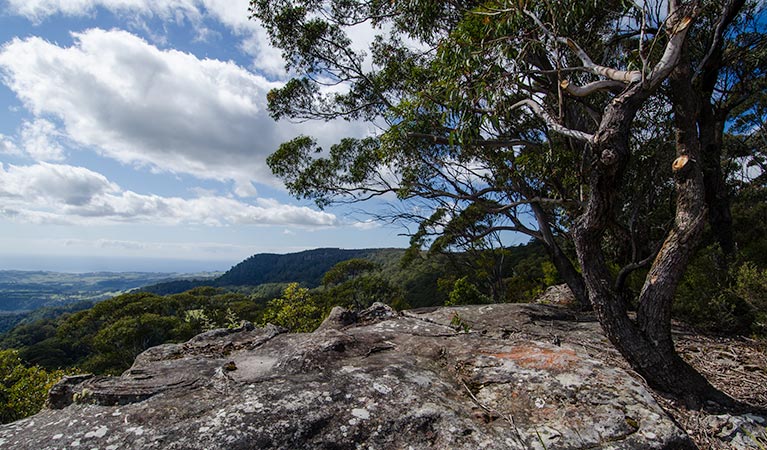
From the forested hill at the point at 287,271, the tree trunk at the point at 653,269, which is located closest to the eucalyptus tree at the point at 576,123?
the tree trunk at the point at 653,269

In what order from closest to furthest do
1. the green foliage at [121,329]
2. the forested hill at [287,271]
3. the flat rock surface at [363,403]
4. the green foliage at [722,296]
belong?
1. the flat rock surface at [363,403]
2. the green foliage at [722,296]
3. the green foliage at [121,329]
4. the forested hill at [287,271]

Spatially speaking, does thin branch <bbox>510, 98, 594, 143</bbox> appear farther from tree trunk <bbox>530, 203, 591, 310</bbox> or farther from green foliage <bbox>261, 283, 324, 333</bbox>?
green foliage <bbox>261, 283, 324, 333</bbox>

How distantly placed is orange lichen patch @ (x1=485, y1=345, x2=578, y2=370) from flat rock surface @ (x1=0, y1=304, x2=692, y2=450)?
0.01 meters

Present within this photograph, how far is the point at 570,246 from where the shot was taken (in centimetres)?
1449

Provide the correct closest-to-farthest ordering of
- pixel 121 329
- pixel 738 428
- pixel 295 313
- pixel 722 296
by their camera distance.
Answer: pixel 738 428 → pixel 722 296 → pixel 295 313 → pixel 121 329

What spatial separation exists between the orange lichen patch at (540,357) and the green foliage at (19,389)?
1031 centimetres

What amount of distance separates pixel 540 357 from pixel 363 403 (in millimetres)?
2250

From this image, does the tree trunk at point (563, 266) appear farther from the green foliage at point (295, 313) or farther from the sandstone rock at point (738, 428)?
the green foliage at point (295, 313)

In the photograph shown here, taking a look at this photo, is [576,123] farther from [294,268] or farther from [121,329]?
[294,268]

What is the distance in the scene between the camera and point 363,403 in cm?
352

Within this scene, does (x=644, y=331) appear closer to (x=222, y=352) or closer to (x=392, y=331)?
(x=392, y=331)

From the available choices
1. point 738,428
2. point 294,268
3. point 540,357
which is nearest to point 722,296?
point 738,428

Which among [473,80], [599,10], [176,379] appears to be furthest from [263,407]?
[599,10]

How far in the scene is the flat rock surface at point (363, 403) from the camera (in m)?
3.03
